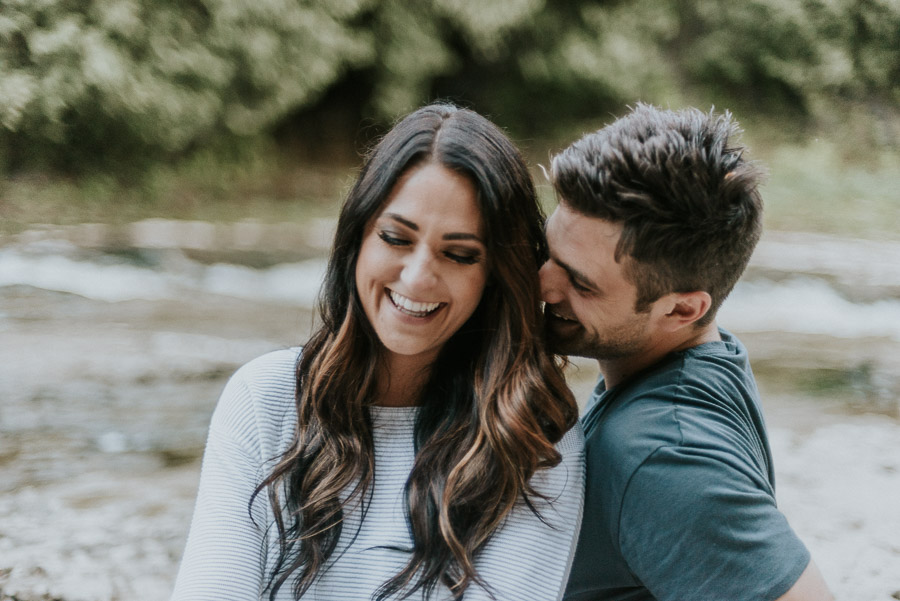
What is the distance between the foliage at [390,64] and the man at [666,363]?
3.68m

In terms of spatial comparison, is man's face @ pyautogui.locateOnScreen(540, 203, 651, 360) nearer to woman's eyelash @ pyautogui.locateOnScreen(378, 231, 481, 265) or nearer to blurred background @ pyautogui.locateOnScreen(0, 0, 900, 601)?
woman's eyelash @ pyautogui.locateOnScreen(378, 231, 481, 265)

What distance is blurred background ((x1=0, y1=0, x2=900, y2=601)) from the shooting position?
11.1 ft

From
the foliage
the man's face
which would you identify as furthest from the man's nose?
the foliage

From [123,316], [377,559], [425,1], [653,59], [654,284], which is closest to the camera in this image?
[377,559]

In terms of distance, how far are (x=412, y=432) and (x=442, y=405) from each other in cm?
9

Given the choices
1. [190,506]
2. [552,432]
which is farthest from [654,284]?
[190,506]

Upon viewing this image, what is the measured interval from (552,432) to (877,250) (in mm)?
5720

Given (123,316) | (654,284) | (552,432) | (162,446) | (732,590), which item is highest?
(654,284)

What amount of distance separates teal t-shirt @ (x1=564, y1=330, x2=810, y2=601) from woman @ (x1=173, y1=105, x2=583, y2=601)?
0.10 meters


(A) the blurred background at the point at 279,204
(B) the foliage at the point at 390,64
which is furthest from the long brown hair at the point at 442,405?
(B) the foliage at the point at 390,64

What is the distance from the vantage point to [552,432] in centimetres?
143

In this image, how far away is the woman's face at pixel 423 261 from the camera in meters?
1.35

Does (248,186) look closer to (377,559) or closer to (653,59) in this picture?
(653,59)

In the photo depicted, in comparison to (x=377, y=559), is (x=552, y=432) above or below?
above
